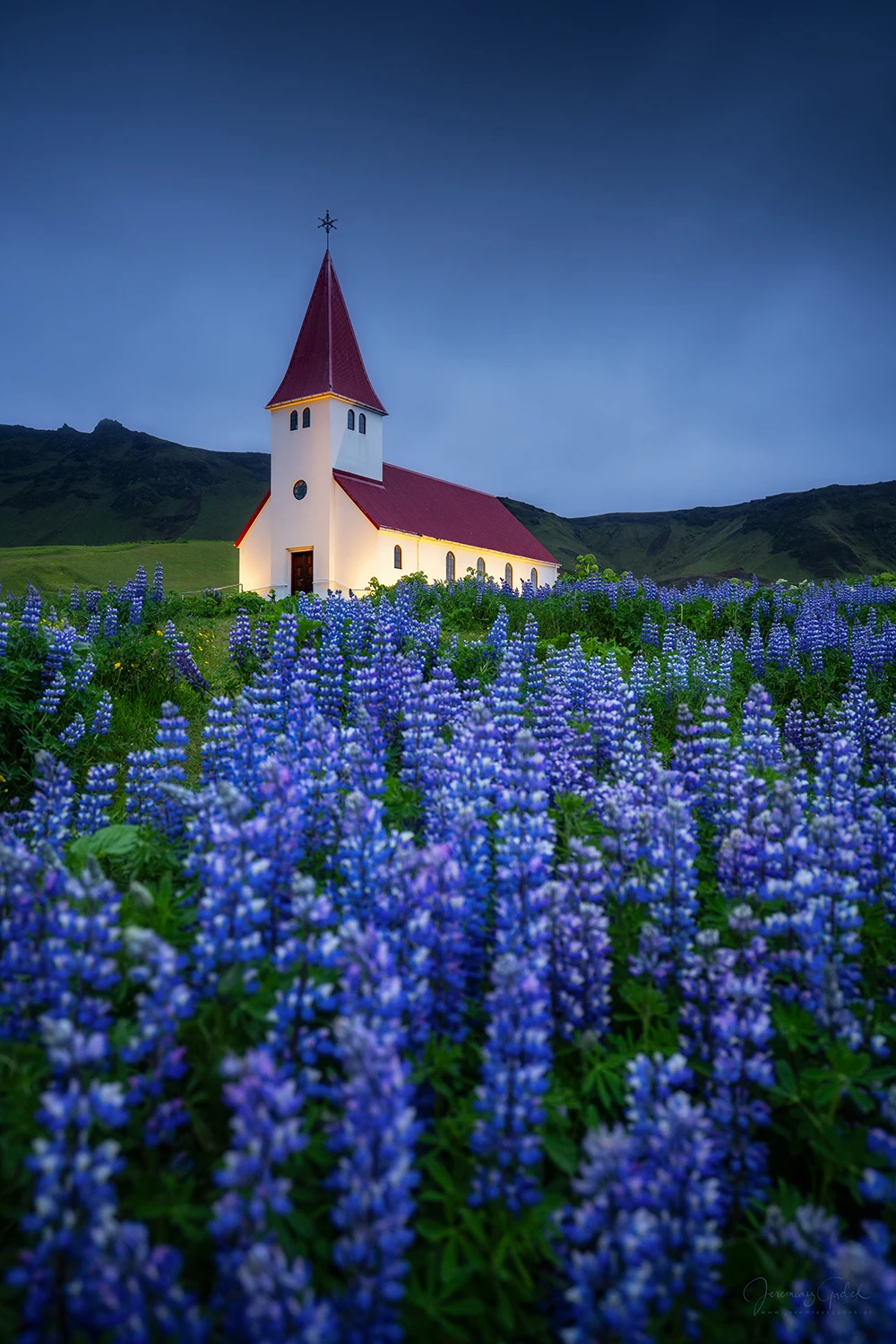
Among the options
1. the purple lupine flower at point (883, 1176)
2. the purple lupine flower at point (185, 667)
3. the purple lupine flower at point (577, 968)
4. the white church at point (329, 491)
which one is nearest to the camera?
the purple lupine flower at point (883, 1176)

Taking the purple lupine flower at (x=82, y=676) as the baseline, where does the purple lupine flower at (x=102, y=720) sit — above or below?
below

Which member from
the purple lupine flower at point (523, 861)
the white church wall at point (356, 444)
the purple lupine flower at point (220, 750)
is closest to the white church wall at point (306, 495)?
the white church wall at point (356, 444)

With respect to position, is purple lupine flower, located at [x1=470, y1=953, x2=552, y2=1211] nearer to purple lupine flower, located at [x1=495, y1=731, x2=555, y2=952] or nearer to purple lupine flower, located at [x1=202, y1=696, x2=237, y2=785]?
purple lupine flower, located at [x1=495, y1=731, x2=555, y2=952]

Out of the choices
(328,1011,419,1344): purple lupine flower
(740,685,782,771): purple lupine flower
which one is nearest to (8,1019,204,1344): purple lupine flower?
(328,1011,419,1344): purple lupine flower

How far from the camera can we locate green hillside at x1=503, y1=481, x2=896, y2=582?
9438 centimetres

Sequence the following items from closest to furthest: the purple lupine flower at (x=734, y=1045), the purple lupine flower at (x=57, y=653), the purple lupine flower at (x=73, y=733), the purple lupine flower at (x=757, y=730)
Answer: the purple lupine flower at (x=734, y=1045)
the purple lupine flower at (x=757, y=730)
the purple lupine flower at (x=73, y=733)
the purple lupine flower at (x=57, y=653)

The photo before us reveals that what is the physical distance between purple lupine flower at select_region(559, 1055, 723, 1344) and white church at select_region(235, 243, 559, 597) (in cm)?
2980

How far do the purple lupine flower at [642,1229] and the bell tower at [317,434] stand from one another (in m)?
30.8

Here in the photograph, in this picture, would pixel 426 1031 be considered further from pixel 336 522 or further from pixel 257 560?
pixel 257 560

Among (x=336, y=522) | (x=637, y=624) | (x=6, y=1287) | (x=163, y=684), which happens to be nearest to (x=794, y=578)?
(x=336, y=522)

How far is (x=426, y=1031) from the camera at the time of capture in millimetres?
2418

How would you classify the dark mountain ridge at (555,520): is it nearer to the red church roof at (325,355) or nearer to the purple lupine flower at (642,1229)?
the red church roof at (325,355)

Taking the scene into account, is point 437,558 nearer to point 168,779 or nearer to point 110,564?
point 110,564

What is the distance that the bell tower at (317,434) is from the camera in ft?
107
